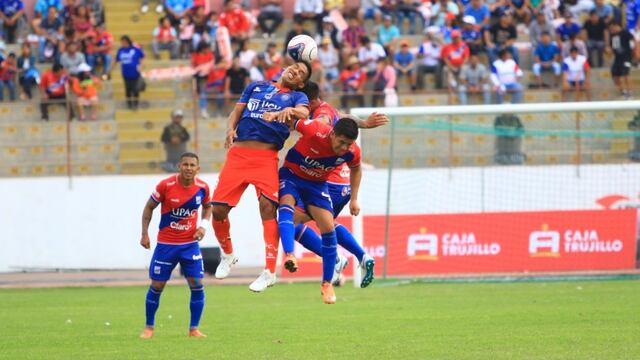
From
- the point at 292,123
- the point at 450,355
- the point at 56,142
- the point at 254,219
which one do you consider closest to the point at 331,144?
the point at 292,123

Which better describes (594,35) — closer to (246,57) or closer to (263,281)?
(246,57)

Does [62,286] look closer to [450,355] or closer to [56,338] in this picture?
[56,338]

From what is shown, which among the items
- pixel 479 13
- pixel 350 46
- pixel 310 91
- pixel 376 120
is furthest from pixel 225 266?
pixel 479 13

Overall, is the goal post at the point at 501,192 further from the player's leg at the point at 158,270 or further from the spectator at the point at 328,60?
the player's leg at the point at 158,270

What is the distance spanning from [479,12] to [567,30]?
2.42 metres

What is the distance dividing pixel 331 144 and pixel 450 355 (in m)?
2.65

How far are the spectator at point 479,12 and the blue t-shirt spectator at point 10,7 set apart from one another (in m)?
12.4

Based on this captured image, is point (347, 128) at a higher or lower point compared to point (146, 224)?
higher

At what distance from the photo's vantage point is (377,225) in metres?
25.0

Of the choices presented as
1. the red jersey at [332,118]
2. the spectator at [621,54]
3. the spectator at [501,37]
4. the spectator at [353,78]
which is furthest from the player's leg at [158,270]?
the spectator at [501,37]

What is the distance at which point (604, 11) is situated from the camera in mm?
31359

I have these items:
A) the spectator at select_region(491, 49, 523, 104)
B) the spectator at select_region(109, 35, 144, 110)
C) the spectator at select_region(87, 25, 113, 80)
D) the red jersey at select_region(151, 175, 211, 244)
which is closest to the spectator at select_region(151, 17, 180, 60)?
→ the spectator at select_region(87, 25, 113, 80)

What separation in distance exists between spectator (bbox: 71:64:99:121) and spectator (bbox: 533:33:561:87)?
11170 mm

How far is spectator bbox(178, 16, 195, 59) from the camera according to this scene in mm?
31328
